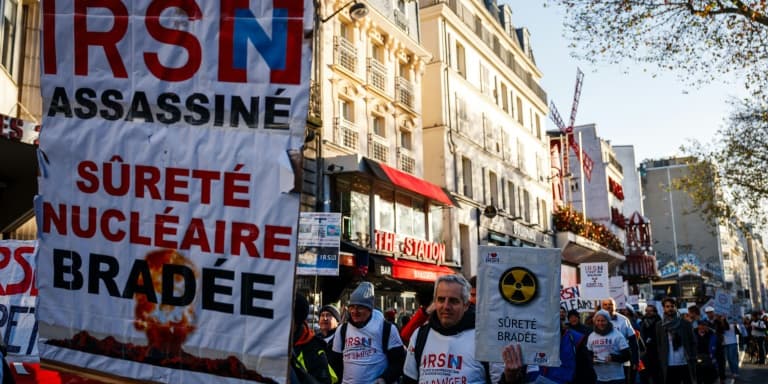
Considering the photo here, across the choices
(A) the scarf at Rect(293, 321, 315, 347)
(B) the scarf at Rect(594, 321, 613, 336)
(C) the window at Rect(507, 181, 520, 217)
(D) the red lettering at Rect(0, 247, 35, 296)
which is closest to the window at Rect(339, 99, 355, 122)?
(B) the scarf at Rect(594, 321, 613, 336)

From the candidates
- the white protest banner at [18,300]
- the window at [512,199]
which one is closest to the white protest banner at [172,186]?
the white protest banner at [18,300]

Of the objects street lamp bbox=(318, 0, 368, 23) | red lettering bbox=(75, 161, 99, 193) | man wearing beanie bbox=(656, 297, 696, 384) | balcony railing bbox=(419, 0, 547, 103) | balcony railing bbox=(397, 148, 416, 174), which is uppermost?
balcony railing bbox=(419, 0, 547, 103)

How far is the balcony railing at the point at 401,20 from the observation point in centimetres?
2550

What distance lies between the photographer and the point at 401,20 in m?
25.9

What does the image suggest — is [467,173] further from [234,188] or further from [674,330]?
[234,188]

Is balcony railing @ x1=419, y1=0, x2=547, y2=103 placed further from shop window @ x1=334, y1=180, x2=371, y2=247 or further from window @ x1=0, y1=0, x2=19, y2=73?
window @ x1=0, y1=0, x2=19, y2=73

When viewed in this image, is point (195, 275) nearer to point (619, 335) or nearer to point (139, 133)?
point (139, 133)

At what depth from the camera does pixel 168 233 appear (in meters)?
2.67

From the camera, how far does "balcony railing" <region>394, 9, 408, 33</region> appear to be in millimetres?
25500

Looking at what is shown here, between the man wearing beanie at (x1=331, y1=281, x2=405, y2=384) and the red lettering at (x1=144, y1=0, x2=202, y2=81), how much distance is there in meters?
4.25

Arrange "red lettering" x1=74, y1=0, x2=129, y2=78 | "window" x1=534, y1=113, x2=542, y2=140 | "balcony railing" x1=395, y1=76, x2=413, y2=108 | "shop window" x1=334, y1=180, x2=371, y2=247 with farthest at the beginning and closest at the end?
"window" x1=534, y1=113, x2=542, y2=140
"balcony railing" x1=395, y1=76, x2=413, y2=108
"shop window" x1=334, y1=180, x2=371, y2=247
"red lettering" x1=74, y1=0, x2=129, y2=78

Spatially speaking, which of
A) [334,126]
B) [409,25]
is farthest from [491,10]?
[334,126]

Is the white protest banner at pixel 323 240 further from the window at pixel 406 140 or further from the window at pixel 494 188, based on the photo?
the window at pixel 494 188

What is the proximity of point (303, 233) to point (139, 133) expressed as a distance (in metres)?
8.48
